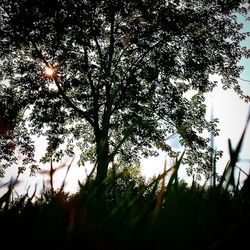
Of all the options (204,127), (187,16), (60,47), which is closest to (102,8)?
(60,47)

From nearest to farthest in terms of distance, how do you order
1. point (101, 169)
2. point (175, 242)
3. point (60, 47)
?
1. point (175, 242)
2. point (101, 169)
3. point (60, 47)

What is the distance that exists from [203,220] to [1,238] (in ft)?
1.65

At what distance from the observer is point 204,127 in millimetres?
19297

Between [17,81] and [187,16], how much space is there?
9798 millimetres

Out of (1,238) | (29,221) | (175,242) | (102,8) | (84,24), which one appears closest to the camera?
(175,242)

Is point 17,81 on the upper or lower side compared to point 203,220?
upper

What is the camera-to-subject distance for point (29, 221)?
3.15ft

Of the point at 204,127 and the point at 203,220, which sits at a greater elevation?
the point at 204,127

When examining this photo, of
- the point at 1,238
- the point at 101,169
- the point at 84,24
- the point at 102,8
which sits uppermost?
the point at 102,8

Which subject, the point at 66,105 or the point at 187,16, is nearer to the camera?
the point at 187,16

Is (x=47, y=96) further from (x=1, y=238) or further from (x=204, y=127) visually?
(x=1, y=238)

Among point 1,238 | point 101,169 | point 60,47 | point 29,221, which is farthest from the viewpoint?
point 60,47

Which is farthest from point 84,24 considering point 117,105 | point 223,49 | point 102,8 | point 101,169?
point 101,169

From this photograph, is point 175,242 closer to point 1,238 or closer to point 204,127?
point 1,238
